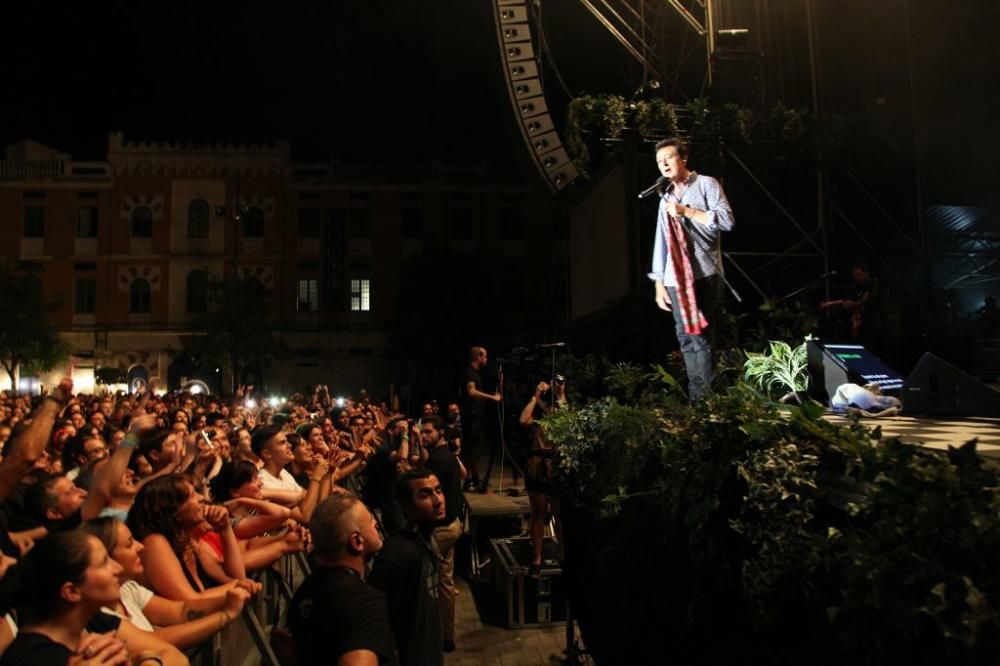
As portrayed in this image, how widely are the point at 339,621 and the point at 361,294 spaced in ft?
117

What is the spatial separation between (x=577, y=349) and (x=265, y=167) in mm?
28024

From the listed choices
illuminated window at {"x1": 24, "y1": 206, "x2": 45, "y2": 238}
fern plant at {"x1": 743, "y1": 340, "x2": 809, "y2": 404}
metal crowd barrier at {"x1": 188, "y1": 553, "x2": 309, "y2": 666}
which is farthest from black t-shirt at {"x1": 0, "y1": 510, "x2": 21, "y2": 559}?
illuminated window at {"x1": 24, "y1": 206, "x2": 45, "y2": 238}

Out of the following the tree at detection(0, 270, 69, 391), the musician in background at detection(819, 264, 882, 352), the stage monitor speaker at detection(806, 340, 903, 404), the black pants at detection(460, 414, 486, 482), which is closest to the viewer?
the stage monitor speaker at detection(806, 340, 903, 404)

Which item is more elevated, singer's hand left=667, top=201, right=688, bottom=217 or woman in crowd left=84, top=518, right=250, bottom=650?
singer's hand left=667, top=201, right=688, bottom=217

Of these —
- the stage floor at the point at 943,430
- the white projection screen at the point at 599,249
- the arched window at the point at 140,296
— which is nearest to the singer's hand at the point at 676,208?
the stage floor at the point at 943,430

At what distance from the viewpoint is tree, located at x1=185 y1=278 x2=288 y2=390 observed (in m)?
33.9

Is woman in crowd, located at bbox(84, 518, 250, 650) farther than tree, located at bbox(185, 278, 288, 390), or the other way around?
tree, located at bbox(185, 278, 288, 390)

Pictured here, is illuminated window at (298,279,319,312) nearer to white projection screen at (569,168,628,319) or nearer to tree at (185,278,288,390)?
tree at (185,278,288,390)

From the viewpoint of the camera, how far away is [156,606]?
295 cm

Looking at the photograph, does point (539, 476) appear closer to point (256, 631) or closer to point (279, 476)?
point (279, 476)

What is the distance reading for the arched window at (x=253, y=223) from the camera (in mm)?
36969

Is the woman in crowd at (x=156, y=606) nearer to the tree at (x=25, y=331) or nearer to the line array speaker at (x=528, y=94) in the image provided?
the line array speaker at (x=528, y=94)

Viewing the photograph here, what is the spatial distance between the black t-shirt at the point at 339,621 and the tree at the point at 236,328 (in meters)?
32.3

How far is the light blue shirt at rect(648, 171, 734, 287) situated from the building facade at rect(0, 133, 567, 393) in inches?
1146
